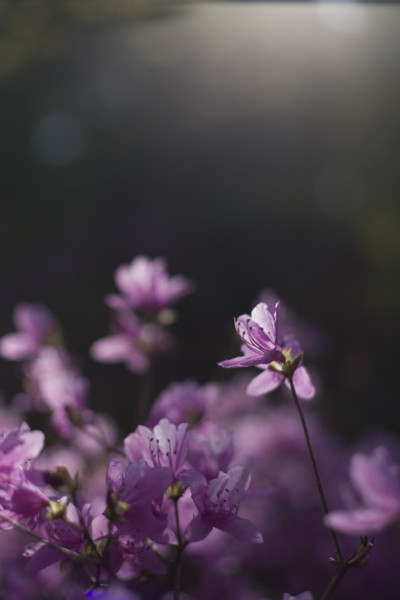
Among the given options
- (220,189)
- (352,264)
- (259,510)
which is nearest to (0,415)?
(259,510)

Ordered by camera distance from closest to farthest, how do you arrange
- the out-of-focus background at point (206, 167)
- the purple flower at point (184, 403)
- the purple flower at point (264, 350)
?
the purple flower at point (264, 350), the purple flower at point (184, 403), the out-of-focus background at point (206, 167)

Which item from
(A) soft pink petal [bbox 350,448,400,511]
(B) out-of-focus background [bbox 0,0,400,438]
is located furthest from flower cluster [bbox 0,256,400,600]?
(B) out-of-focus background [bbox 0,0,400,438]

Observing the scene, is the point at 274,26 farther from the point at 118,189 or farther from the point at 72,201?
the point at 72,201

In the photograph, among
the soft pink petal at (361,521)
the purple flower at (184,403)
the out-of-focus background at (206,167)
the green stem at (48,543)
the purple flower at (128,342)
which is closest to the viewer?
the soft pink petal at (361,521)

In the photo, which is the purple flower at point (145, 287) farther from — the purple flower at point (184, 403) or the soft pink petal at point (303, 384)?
the soft pink petal at point (303, 384)

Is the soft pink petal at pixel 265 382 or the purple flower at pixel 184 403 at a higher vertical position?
the purple flower at pixel 184 403

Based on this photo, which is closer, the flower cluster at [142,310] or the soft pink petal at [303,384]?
the soft pink petal at [303,384]

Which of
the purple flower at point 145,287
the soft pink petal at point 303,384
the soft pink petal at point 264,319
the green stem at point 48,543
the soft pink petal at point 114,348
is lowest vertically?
the green stem at point 48,543

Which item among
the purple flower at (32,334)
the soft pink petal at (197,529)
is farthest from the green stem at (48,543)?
the purple flower at (32,334)
